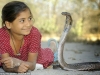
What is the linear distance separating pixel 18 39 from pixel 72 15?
9.46 metres

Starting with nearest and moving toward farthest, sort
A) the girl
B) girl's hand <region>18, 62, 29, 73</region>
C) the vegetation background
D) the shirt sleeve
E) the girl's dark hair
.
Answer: girl's hand <region>18, 62, 29, 73</region>, the girl, the girl's dark hair, the shirt sleeve, the vegetation background

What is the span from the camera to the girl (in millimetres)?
3631

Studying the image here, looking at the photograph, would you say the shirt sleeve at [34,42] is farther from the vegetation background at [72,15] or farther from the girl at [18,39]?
the vegetation background at [72,15]

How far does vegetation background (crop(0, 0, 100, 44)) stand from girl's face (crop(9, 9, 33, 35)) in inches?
346

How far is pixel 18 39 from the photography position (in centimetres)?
398

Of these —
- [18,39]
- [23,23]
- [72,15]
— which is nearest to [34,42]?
[18,39]

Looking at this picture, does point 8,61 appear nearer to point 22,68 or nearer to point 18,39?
point 22,68

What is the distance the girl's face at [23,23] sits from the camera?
12.2 feet

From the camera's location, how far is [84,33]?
12852 millimetres

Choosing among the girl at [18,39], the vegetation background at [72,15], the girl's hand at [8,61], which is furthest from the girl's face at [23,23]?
the vegetation background at [72,15]

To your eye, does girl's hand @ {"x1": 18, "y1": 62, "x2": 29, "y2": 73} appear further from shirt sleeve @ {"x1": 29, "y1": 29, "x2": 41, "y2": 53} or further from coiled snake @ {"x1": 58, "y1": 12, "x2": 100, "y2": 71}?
coiled snake @ {"x1": 58, "y1": 12, "x2": 100, "y2": 71}

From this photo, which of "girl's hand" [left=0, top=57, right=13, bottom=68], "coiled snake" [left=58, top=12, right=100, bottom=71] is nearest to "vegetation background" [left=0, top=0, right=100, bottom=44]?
"coiled snake" [left=58, top=12, right=100, bottom=71]

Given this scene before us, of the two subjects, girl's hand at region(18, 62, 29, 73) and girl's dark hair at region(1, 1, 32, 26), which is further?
girl's dark hair at region(1, 1, 32, 26)

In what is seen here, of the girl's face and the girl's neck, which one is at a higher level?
the girl's face
